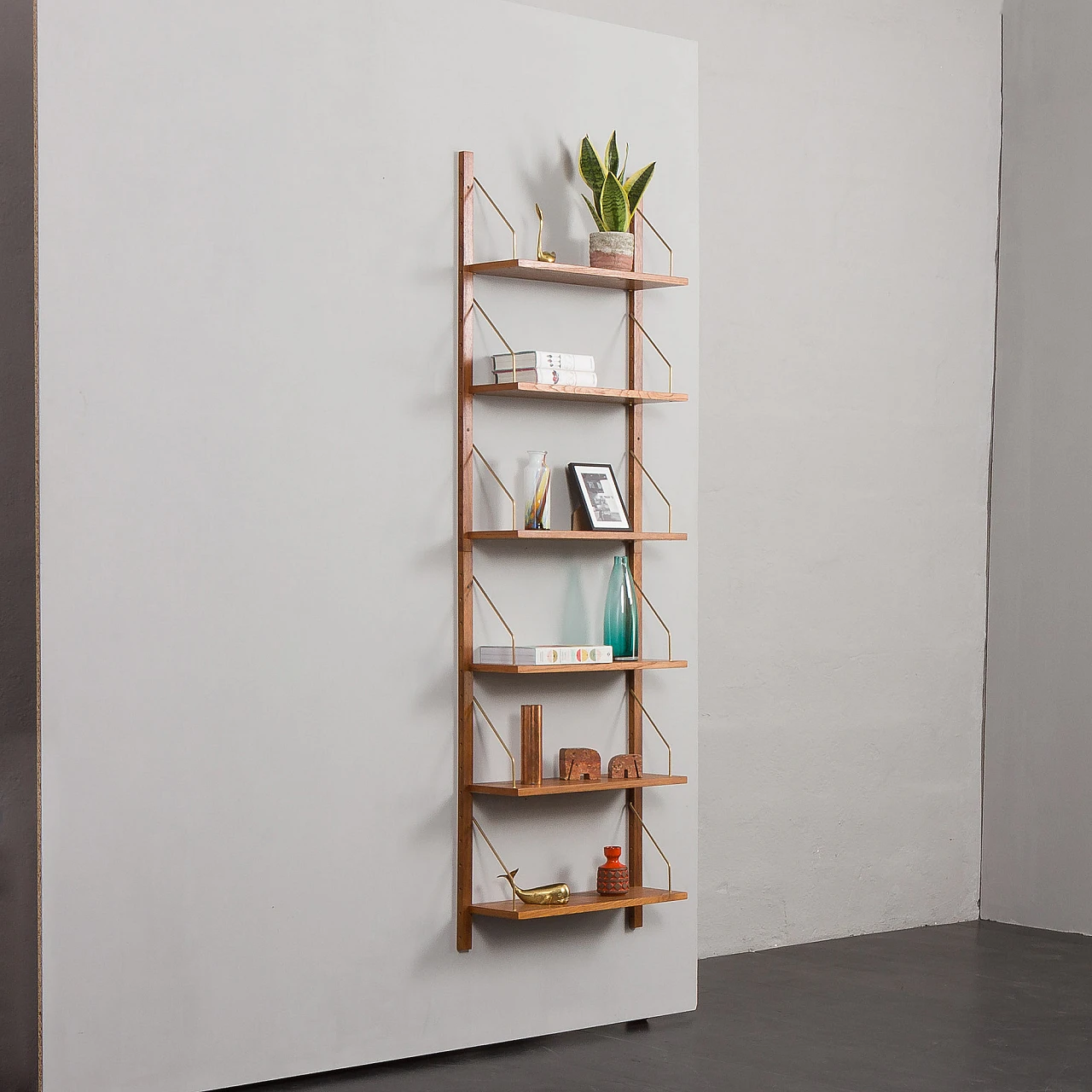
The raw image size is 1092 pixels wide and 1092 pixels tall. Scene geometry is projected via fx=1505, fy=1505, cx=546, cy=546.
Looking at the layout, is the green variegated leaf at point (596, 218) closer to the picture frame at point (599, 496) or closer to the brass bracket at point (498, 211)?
the brass bracket at point (498, 211)

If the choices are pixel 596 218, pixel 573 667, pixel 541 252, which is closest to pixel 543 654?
pixel 573 667

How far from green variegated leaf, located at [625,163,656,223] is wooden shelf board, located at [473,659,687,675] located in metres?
1.23

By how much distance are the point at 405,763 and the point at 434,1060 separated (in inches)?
29.7

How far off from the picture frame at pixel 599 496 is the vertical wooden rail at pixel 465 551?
317 millimetres

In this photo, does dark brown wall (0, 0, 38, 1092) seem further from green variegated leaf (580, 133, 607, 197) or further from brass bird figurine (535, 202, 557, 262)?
green variegated leaf (580, 133, 607, 197)

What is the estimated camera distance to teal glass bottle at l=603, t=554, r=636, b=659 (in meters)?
4.06

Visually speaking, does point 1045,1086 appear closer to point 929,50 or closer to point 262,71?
point 262,71

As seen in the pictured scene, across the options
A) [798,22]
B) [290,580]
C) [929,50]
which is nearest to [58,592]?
[290,580]

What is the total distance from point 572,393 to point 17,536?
1.45 meters

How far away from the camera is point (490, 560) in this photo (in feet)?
12.9

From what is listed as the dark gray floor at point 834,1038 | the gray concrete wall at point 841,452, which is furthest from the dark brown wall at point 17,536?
the gray concrete wall at point 841,452

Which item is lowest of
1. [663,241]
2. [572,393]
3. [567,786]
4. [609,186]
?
[567,786]

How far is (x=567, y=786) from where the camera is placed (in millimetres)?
3879

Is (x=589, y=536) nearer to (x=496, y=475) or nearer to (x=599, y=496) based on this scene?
(x=599, y=496)
